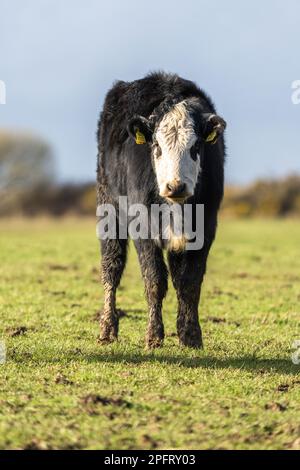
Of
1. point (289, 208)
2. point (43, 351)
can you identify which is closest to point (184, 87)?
point (43, 351)

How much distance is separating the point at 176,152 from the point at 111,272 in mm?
2408

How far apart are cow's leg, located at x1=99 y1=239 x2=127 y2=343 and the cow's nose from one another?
7.51 ft

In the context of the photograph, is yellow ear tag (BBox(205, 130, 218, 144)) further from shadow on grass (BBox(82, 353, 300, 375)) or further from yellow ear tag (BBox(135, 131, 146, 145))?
shadow on grass (BBox(82, 353, 300, 375))

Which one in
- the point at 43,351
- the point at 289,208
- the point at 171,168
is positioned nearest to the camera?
the point at 171,168

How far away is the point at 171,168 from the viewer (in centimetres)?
822

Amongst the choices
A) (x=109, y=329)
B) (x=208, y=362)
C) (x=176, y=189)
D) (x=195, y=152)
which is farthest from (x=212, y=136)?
(x=109, y=329)

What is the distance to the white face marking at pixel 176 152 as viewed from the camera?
8195mm

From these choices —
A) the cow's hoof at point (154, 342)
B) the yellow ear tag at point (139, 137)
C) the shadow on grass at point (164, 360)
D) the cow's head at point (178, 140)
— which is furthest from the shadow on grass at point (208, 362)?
the yellow ear tag at point (139, 137)

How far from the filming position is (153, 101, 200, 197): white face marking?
26.9 feet

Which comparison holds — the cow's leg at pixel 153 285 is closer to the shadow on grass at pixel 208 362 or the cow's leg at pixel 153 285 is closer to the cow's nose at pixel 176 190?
the shadow on grass at pixel 208 362

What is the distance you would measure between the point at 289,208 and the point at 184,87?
42.2m

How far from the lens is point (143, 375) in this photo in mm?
7484
